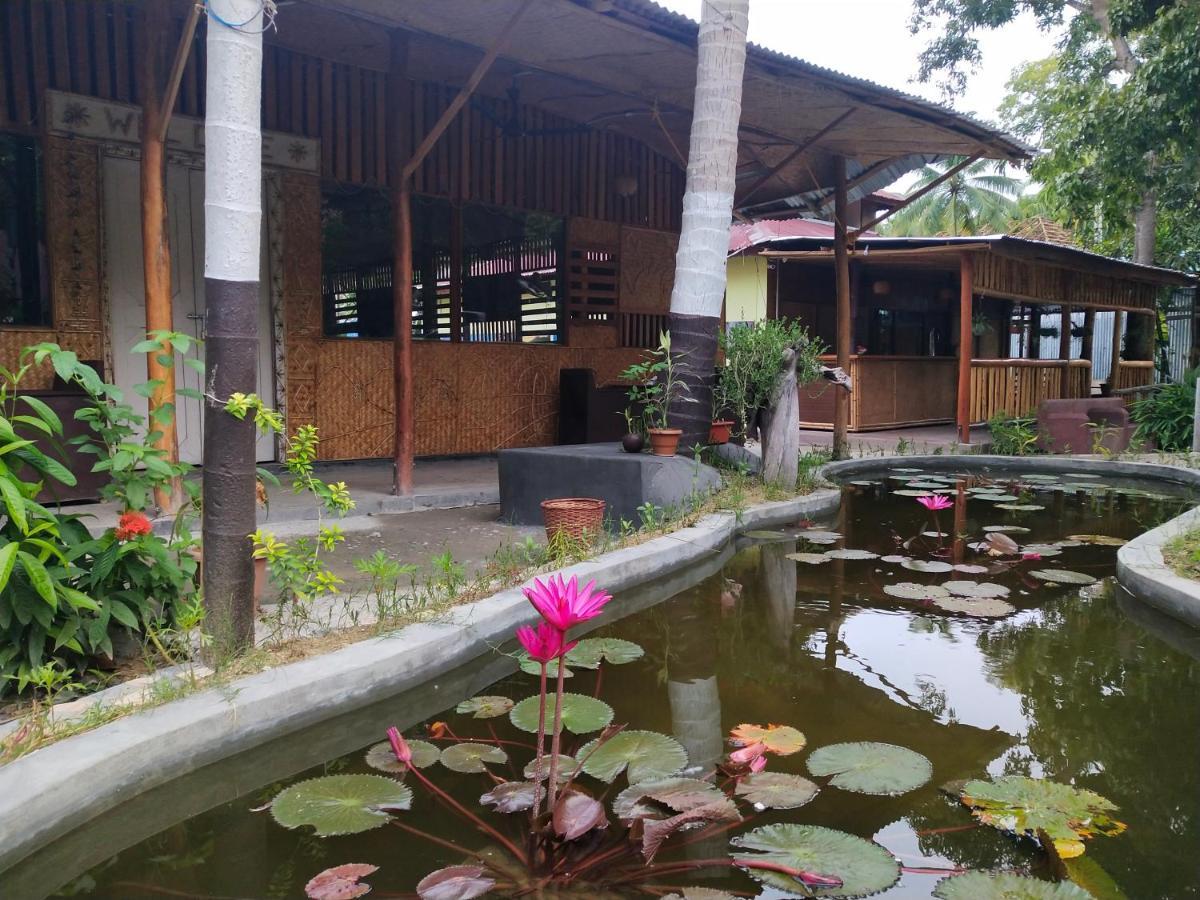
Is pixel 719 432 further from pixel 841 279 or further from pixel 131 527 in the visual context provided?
pixel 131 527

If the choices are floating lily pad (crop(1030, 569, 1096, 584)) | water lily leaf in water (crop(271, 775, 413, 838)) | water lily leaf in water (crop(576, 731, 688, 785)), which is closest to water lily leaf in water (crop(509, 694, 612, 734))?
water lily leaf in water (crop(576, 731, 688, 785))

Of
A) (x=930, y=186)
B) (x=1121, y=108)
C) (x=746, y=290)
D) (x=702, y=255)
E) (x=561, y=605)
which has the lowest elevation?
(x=561, y=605)

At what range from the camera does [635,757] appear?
2.77 meters

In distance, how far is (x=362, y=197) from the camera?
844 cm

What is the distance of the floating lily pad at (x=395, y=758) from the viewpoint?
2762 mm

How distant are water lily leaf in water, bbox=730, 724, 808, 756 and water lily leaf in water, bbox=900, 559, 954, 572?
2.55 meters

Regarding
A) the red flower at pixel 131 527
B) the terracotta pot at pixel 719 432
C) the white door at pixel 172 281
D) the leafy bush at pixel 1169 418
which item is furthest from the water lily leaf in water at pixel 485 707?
the leafy bush at pixel 1169 418

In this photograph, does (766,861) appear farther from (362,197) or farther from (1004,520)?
(362,197)

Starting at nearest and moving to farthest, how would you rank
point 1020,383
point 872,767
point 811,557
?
point 872,767
point 811,557
point 1020,383

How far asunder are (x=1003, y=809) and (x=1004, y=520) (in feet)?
16.0

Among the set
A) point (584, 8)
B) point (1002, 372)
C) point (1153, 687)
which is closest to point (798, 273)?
point (1002, 372)

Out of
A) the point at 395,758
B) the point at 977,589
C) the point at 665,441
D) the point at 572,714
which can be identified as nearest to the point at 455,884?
the point at 395,758

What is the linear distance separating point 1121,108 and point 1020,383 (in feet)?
14.2

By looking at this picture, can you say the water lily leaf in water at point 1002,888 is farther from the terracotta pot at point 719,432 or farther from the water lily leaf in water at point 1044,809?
the terracotta pot at point 719,432
